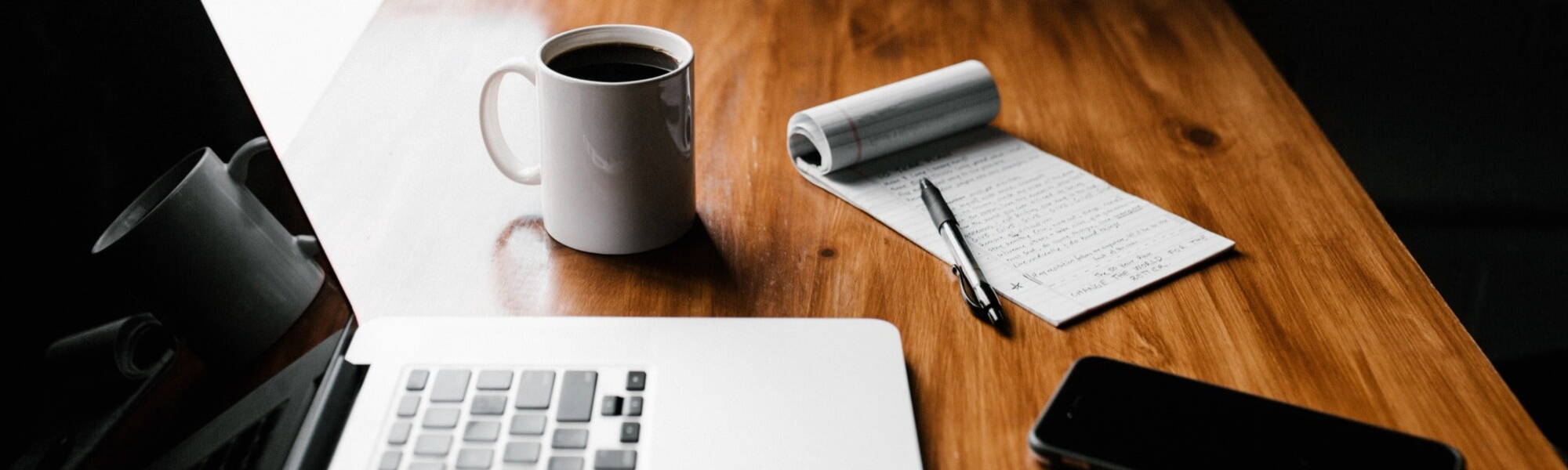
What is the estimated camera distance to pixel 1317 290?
0.65m

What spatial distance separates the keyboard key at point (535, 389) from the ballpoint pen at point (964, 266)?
25 cm

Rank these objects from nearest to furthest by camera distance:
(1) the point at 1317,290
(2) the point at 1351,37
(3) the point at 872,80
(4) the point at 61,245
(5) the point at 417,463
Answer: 1. (4) the point at 61,245
2. (5) the point at 417,463
3. (1) the point at 1317,290
4. (3) the point at 872,80
5. (2) the point at 1351,37

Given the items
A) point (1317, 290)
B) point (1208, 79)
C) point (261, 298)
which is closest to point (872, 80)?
point (1208, 79)

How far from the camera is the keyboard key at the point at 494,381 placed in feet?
1.65

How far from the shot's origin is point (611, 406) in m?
0.50

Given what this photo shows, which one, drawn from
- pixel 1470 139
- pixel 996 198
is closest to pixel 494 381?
pixel 996 198

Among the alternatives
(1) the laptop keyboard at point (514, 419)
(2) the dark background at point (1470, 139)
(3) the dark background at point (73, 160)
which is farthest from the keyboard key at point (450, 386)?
(2) the dark background at point (1470, 139)

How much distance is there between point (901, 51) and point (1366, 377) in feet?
1.87

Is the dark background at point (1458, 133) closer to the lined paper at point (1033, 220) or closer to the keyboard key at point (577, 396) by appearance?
the keyboard key at point (577, 396)

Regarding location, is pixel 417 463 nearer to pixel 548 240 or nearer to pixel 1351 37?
pixel 548 240

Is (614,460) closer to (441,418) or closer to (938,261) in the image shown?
(441,418)

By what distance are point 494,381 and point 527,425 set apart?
4 centimetres

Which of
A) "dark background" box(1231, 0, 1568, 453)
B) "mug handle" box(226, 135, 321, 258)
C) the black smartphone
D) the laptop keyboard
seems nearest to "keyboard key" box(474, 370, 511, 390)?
the laptop keyboard

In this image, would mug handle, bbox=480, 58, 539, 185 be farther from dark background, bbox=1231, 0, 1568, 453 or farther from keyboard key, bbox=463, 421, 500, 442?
dark background, bbox=1231, 0, 1568, 453
